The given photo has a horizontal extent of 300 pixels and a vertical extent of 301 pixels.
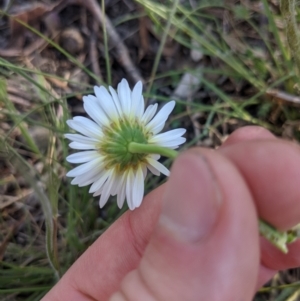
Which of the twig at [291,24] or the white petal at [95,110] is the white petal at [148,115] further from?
the twig at [291,24]

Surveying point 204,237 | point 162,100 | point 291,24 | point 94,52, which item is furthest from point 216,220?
point 94,52

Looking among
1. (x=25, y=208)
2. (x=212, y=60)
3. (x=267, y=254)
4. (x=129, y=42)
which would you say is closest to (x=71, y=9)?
(x=129, y=42)

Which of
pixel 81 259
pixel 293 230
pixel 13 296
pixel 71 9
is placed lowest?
pixel 13 296

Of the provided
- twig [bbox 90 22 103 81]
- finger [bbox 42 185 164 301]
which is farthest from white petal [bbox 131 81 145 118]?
twig [bbox 90 22 103 81]

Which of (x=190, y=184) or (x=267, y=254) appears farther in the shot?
(x=267, y=254)

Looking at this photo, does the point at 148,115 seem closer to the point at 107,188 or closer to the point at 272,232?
the point at 107,188

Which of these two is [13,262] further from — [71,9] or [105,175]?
[71,9]
